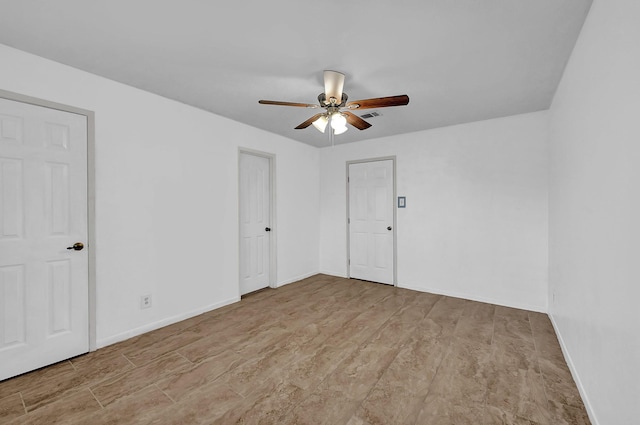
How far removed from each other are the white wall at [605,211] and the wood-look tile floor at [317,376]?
0.42 m

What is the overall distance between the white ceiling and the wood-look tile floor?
2.49m

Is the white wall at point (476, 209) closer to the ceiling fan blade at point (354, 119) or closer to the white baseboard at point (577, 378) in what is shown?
the white baseboard at point (577, 378)

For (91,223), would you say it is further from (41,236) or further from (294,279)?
(294,279)

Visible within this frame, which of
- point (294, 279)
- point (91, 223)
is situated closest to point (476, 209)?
point (294, 279)

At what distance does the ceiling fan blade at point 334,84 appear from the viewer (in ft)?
7.73

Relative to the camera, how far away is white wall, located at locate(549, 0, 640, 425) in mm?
1162

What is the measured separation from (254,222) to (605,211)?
12.4 ft

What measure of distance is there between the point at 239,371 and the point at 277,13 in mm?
2585

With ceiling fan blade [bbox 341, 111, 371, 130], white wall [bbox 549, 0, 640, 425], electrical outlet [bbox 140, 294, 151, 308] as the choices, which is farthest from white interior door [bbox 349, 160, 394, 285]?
electrical outlet [bbox 140, 294, 151, 308]

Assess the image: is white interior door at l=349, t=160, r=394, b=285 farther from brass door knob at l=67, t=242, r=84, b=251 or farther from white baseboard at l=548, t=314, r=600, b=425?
brass door knob at l=67, t=242, r=84, b=251

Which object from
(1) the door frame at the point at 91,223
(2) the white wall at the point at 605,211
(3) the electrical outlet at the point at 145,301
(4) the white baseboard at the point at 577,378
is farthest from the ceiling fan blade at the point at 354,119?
(3) the electrical outlet at the point at 145,301

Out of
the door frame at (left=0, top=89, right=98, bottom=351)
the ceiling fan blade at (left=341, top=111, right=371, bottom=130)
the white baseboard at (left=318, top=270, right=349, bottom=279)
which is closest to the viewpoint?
the door frame at (left=0, top=89, right=98, bottom=351)

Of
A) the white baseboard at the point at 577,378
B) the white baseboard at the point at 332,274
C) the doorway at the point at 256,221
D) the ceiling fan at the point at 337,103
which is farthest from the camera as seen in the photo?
the white baseboard at the point at 332,274

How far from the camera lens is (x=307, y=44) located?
2.05m
